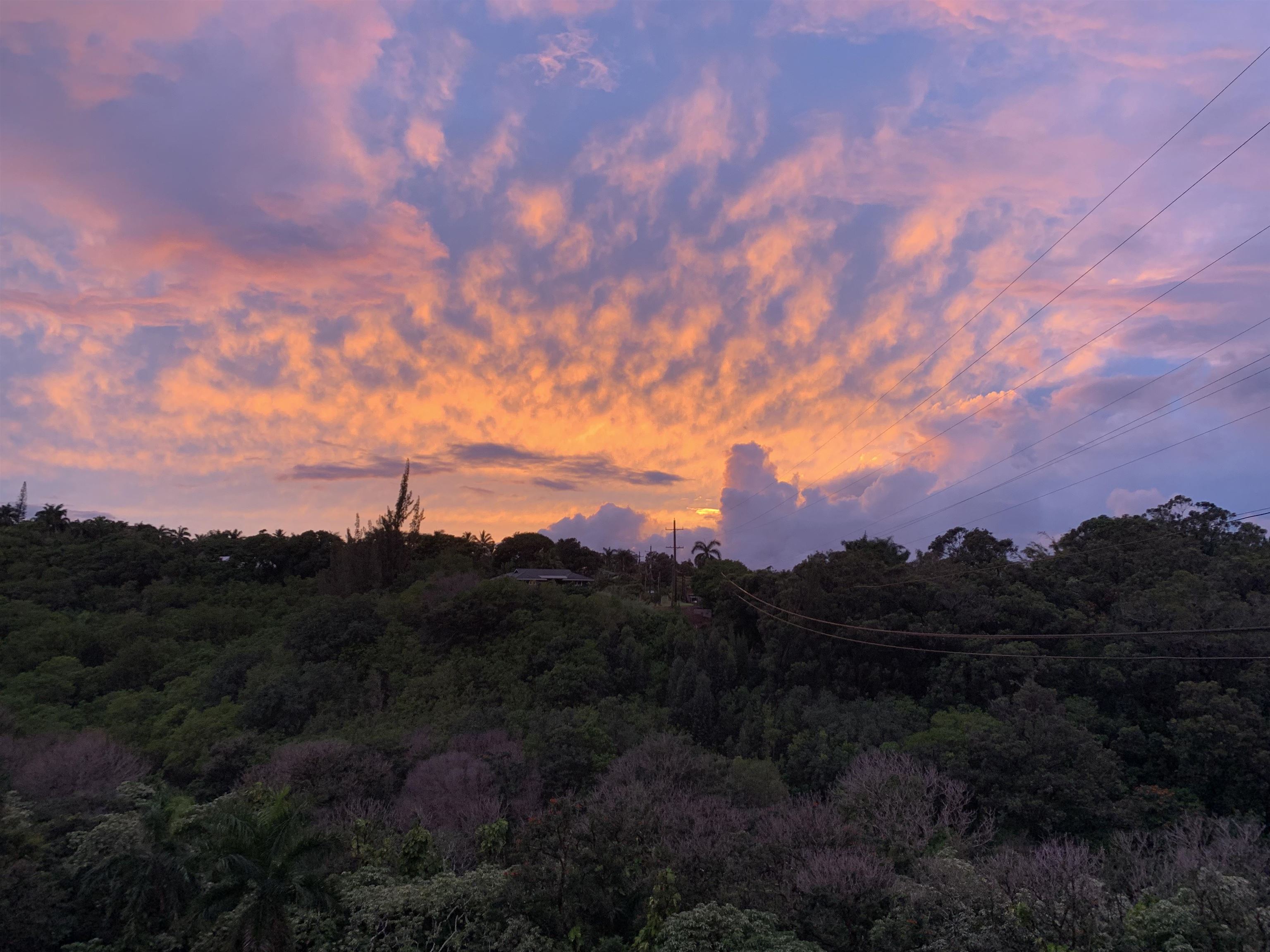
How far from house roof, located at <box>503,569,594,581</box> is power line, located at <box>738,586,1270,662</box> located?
23203 mm

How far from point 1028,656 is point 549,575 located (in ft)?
144

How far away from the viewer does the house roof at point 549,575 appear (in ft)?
209

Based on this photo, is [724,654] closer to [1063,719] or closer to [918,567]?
[918,567]

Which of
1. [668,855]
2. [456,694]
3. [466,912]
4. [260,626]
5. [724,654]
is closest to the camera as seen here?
[466,912]

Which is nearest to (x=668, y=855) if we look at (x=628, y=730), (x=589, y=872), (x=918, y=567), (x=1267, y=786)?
Result: (x=589, y=872)

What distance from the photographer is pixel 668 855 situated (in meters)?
18.0

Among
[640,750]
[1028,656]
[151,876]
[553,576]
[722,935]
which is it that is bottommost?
[151,876]

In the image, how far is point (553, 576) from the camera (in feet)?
217

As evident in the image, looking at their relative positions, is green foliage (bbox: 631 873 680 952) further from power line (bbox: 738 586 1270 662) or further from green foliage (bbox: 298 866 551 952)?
power line (bbox: 738 586 1270 662)

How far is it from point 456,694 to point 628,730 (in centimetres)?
1014

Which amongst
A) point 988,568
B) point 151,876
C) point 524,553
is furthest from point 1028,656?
point 524,553

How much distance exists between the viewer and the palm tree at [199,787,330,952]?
14.6 meters

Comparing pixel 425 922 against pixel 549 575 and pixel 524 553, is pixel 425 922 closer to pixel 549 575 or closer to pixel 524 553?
pixel 549 575

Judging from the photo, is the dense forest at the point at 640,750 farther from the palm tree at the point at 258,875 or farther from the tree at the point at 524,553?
the tree at the point at 524,553
